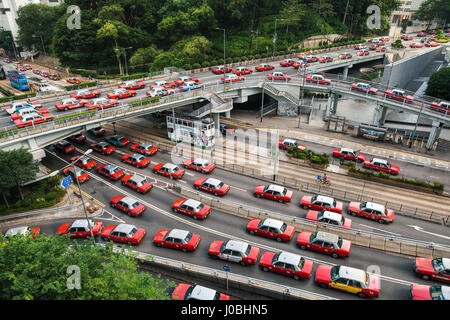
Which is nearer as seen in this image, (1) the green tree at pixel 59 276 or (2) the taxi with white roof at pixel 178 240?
(1) the green tree at pixel 59 276

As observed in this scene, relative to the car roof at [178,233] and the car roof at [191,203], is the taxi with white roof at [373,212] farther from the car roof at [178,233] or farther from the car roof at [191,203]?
the car roof at [178,233]

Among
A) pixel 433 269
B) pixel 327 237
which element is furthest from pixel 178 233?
pixel 433 269

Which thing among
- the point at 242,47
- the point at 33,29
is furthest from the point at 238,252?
the point at 33,29

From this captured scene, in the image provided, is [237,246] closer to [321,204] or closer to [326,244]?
[326,244]

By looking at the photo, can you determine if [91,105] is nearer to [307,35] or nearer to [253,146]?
[253,146]

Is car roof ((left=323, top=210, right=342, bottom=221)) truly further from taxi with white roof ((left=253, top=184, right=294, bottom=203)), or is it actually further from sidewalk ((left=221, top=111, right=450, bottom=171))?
sidewalk ((left=221, top=111, right=450, bottom=171))

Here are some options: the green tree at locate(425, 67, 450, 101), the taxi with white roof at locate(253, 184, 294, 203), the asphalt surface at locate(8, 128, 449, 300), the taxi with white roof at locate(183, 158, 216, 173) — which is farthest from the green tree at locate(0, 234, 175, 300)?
the green tree at locate(425, 67, 450, 101)

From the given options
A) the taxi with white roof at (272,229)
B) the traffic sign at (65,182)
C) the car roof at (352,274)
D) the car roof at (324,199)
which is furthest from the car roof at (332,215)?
the traffic sign at (65,182)
